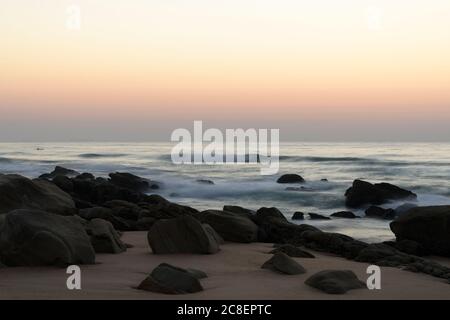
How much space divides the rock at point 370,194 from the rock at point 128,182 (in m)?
9.77

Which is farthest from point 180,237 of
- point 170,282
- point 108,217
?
Answer: point 108,217

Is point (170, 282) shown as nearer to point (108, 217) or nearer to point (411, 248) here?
point (411, 248)

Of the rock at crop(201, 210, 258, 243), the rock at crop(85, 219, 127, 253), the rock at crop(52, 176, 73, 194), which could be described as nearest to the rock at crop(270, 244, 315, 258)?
the rock at crop(201, 210, 258, 243)

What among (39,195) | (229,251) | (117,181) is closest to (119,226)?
(39,195)

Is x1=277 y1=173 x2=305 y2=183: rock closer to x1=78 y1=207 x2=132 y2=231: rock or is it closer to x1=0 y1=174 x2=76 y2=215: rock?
x1=78 y1=207 x2=132 y2=231: rock

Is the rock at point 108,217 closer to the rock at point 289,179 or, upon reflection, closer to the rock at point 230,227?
the rock at point 230,227

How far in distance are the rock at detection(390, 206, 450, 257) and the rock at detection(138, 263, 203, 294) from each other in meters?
6.52

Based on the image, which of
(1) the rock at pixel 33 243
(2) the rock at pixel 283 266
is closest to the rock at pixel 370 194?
(2) the rock at pixel 283 266

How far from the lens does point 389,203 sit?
67.3ft

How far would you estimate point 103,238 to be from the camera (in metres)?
7.87
